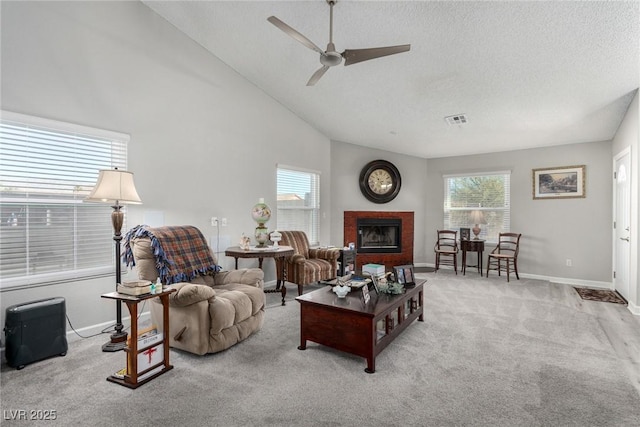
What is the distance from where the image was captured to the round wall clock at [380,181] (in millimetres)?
6457

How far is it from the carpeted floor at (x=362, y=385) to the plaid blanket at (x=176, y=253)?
0.73 metres

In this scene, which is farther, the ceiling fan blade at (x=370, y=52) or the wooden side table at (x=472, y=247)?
the wooden side table at (x=472, y=247)

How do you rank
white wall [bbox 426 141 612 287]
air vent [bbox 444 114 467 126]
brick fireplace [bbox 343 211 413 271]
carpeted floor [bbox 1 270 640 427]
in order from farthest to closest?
1. brick fireplace [bbox 343 211 413 271]
2. white wall [bbox 426 141 612 287]
3. air vent [bbox 444 114 467 126]
4. carpeted floor [bbox 1 270 640 427]

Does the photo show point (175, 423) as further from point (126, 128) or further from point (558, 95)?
point (558, 95)

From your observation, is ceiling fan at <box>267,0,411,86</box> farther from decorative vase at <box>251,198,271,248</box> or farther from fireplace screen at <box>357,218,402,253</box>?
fireplace screen at <box>357,218,402,253</box>

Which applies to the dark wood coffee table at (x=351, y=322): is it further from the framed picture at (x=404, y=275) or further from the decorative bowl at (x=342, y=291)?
the framed picture at (x=404, y=275)

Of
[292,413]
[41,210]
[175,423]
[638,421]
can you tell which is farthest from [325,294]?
[41,210]

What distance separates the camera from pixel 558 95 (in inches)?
154

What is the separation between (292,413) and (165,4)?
3.97 metres

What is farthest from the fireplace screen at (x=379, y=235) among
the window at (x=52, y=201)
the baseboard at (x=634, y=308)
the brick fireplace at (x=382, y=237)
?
the window at (x=52, y=201)

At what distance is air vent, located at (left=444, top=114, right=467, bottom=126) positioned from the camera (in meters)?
4.77

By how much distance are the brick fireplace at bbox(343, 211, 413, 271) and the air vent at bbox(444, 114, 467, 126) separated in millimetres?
2281

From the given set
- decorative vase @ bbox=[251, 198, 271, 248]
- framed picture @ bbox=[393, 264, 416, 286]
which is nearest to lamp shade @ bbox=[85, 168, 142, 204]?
decorative vase @ bbox=[251, 198, 271, 248]

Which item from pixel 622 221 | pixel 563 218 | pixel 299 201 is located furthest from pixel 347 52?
pixel 563 218
